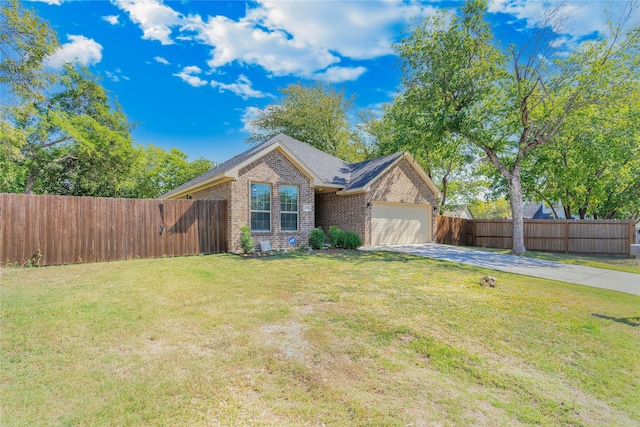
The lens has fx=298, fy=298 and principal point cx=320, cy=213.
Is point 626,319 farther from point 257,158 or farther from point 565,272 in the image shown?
point 257,158

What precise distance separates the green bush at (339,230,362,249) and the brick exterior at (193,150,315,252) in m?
1.50

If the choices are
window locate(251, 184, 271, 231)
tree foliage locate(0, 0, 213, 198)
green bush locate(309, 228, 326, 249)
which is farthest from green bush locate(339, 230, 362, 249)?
tree foliage locate(0, 0, 213, 198)

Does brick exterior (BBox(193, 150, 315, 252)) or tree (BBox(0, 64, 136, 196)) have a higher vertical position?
tree (BBox(0, 64, 136, 196))

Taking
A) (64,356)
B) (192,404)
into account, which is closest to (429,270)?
(192,404)

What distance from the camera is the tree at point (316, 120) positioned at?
93.4 ft

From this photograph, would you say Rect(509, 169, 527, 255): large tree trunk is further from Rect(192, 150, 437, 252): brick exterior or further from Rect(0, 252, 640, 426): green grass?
Rect(0, 252, 640, 426): green grass

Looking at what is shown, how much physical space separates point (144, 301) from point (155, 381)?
116 inches

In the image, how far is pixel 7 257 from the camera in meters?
8.12

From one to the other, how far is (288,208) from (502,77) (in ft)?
37.5

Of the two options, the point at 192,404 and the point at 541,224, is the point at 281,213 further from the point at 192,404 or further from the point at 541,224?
the point at 541,224

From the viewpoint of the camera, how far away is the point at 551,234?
52.6 ft

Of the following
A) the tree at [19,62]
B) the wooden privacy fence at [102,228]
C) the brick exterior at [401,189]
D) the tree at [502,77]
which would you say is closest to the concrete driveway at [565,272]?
the tree at [502,77]

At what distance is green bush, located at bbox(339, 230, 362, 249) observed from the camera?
42.6 feet

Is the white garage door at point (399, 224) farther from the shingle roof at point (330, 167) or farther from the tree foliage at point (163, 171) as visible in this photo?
the tree foliage at point (163, 171)
